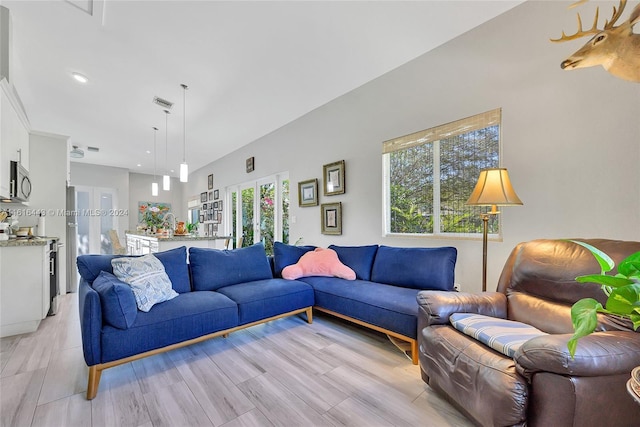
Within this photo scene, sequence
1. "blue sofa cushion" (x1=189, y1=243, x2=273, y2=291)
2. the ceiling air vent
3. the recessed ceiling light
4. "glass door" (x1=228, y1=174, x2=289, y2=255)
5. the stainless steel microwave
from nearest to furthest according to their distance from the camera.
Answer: "blue sofa cushion" (x1=189, y1=243, x2=273, y2=291)
the stainless steel microwave
the recessed ceiling light
the ceiling air vent
"glass door" (x1=228, y1=174, x2=289, y2=255)

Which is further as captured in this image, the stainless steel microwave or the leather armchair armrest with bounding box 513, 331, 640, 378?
the stainless steel microwave

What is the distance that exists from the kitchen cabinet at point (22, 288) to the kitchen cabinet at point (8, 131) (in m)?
0.60

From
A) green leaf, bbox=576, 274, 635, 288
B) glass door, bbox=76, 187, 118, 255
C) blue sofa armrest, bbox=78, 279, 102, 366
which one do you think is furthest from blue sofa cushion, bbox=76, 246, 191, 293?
glass door, bbox=76, 187, 118, 255

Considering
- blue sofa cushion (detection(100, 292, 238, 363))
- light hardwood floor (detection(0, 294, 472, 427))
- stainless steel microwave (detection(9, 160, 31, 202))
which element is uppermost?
stainless steel microwave (detection(9, 160, 31, 202))

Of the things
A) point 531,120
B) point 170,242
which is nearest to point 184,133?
point 170,242

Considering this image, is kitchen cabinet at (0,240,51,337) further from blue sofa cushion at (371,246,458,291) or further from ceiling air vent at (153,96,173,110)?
blue sofa cushion at (371,246,458,291)

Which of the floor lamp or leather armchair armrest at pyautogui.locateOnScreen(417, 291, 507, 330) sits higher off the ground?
the floor lamp

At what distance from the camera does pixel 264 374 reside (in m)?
1.85

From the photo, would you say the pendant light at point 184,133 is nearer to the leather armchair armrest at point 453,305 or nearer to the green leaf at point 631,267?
the leather armchair armrest at point 453,305

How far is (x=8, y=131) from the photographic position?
2.65m

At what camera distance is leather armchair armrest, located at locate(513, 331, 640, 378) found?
1003 mm

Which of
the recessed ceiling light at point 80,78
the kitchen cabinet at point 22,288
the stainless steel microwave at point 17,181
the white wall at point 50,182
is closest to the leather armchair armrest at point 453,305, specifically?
the kitchen cabinet at point 22,288

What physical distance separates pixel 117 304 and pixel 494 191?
107 inches

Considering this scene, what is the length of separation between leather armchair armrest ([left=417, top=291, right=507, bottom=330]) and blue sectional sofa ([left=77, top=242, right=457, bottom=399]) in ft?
0.91
